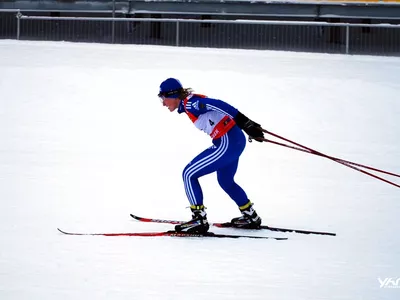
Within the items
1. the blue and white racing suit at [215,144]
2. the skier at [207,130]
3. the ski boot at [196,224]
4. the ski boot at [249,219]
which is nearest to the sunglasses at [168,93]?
the skier at [207,130]

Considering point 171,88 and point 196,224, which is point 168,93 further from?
point 196,224

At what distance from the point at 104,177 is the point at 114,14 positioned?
337 inches

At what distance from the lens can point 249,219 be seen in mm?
8008

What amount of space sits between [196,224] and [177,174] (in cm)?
331

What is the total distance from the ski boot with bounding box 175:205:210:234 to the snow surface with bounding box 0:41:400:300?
0.14 m

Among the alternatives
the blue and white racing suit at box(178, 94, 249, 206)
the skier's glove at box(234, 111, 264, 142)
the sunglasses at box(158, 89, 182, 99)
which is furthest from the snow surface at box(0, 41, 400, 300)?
the sunglasses at box(158, 89, 182, 99)

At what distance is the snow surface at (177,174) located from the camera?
6324 millimetres

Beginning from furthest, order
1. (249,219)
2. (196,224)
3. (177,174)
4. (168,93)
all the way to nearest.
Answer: (177,174) < (249,219) < (168,93) < (196,224)

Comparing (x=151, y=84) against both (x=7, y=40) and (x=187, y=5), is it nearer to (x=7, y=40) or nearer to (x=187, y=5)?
(x=187, y=5)

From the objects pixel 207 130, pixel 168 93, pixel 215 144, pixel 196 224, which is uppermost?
pixel 168 93

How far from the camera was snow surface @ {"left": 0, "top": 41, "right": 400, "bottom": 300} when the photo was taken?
6324 millimetres

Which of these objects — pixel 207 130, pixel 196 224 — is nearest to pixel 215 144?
pixel 207 130

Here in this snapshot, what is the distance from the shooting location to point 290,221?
27.8 ft

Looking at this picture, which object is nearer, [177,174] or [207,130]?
[207,130]
